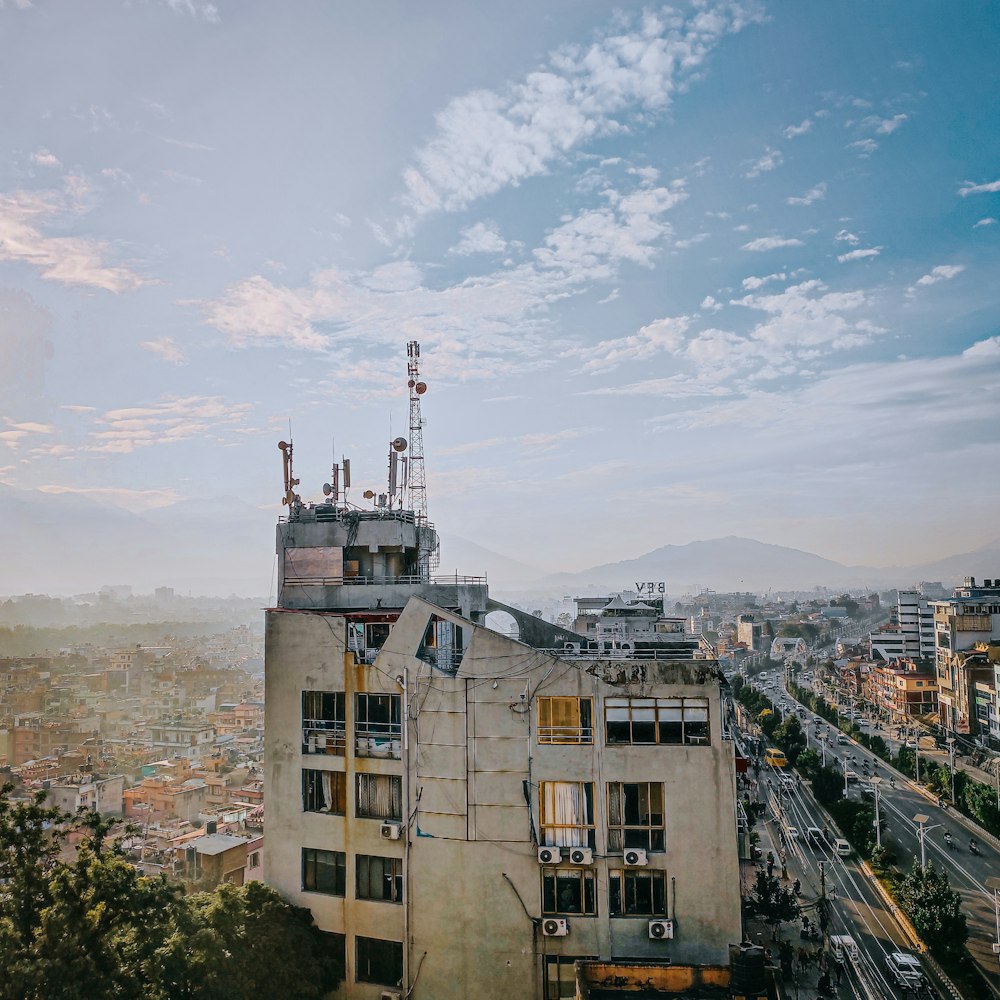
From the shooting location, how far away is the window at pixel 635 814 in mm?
17484

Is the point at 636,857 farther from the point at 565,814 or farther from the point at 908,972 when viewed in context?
the point at 908,972

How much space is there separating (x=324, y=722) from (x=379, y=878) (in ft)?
12.4

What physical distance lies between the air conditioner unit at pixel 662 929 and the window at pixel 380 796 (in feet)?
19.7

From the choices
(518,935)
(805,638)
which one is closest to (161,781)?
(518,935)

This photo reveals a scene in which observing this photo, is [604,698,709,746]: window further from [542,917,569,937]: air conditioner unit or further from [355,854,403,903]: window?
[355,854,403,903]: window

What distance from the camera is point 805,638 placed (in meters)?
157

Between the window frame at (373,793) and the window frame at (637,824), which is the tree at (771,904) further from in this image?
the window frame at (373,793)

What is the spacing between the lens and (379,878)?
738 inches

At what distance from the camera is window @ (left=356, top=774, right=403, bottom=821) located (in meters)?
18.9

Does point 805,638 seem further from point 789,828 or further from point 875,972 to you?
point 875,972

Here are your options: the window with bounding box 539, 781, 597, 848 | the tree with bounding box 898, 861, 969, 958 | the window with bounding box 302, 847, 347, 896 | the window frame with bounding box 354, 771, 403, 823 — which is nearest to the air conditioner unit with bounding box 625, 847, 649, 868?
the window with bounding box 539, 781, 597, 848

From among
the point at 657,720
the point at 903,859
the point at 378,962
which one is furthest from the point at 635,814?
the point at 903,859

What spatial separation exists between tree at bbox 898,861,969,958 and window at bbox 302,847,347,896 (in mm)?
19130

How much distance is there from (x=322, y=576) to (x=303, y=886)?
790cm
